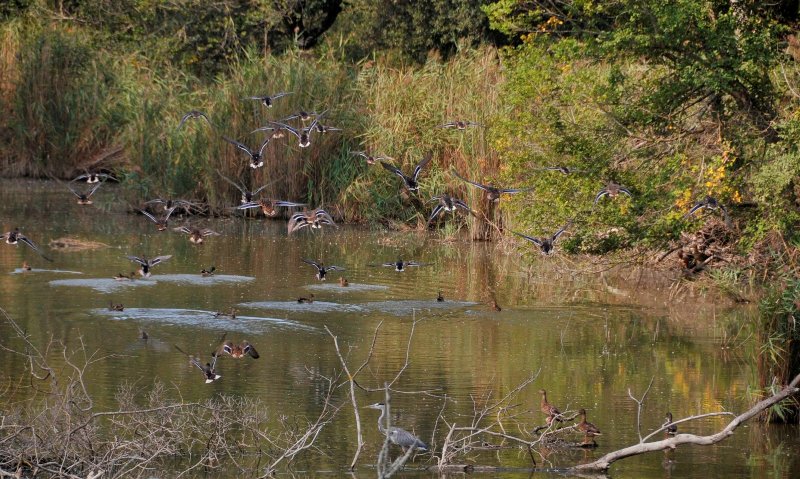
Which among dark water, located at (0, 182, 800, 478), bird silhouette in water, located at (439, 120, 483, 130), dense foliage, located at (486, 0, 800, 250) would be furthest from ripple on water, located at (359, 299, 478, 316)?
bird silhouette in water, located at (439, 120, 483, 130)

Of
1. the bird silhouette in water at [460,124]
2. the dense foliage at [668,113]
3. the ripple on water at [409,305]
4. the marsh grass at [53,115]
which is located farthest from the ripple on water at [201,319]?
the marsh grass at [53,115]

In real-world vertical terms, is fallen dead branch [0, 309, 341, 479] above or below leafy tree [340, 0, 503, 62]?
below

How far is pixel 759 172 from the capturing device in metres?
14.1

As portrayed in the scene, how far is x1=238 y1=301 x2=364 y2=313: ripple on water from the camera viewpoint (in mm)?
15672

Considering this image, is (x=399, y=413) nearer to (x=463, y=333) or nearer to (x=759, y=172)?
(x=463, y=333)

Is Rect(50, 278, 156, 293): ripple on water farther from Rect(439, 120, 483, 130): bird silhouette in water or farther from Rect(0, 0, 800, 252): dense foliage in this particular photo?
Rect(439, 120, 483, 130): bird silhouette in water

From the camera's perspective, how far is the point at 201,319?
1482 cm

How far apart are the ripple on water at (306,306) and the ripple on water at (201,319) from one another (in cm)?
71

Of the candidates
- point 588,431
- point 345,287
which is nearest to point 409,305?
point 345,287

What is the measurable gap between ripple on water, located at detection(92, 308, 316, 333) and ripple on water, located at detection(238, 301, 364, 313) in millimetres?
705

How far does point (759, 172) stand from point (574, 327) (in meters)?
2.62

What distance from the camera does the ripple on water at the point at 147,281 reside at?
1688 centimetres

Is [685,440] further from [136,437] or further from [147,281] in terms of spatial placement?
[147,281]

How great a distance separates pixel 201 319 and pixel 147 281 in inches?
113
